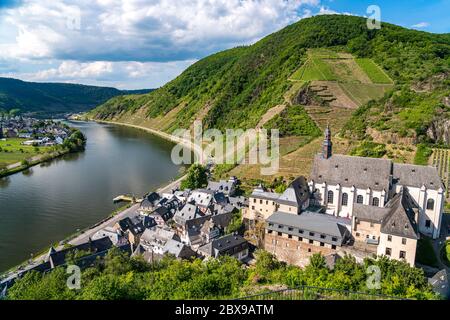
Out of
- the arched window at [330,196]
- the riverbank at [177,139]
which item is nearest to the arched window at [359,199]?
the arched window at [330,196]

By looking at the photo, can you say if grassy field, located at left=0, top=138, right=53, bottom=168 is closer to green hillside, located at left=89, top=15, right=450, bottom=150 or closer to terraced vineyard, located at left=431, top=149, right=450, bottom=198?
green hillside, located at left=89, top=15, right=450, bottom=150

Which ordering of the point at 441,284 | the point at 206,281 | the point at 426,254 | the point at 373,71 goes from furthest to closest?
the point at 373,71, the point at 426,254, the point at 441,284, the point at 206,281

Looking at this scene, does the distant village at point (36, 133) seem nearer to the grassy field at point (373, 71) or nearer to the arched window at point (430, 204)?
the grassy field at point (373, 71)

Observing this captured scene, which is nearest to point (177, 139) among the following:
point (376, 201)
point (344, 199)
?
point (344, 199)

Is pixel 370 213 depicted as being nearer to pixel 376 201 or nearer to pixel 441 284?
pixel 376 201

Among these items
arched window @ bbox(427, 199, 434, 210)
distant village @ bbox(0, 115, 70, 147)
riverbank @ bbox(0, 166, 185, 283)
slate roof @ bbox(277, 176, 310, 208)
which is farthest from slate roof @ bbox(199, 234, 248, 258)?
distant village @ bbox(0, 115, 70, 147)

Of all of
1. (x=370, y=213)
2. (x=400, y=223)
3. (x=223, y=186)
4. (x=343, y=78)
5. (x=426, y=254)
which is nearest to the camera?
(x=400, y=223)

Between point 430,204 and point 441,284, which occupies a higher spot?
point 430,204
